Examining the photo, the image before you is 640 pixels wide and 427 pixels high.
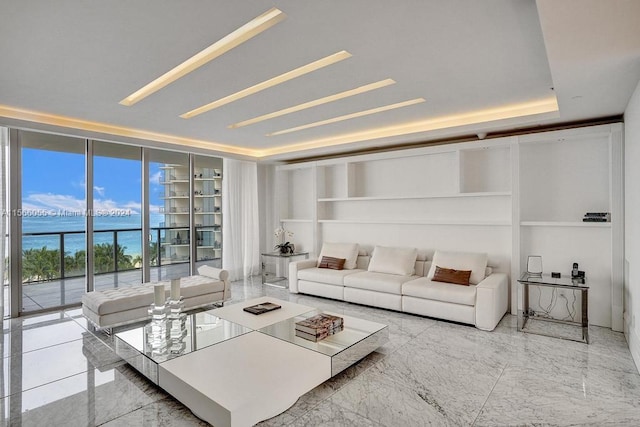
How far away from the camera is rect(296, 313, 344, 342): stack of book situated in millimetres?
3158

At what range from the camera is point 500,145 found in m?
4.72

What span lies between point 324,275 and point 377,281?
95 centimetres

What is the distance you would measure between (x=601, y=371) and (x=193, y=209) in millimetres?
6106

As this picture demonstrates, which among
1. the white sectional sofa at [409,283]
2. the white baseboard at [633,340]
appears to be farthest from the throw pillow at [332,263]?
the white baseboard at [633,340]

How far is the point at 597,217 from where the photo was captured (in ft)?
13.3

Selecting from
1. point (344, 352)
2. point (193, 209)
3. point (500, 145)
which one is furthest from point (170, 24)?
point (193, 209)

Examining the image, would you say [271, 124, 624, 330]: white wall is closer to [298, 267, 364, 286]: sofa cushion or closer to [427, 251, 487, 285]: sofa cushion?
[427, 251, 487, 285]: sofa cushion

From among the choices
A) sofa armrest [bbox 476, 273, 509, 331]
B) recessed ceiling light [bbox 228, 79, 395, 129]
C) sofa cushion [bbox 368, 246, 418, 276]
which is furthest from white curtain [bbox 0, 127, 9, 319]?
sofa armrest [bbox 476, 273, 509, 331]

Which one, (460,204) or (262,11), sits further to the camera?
(460,204)

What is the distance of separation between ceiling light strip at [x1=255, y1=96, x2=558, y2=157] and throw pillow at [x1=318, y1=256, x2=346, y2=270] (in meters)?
1.97

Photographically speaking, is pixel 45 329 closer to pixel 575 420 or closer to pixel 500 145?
pixel 575 420

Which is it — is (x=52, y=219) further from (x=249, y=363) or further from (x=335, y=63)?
(x=335, y=63)

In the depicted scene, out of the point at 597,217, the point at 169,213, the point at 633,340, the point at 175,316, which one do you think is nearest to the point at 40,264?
the point at 169,213

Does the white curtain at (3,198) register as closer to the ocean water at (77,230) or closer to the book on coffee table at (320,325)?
the ocean water at (77,230)
